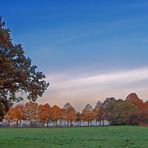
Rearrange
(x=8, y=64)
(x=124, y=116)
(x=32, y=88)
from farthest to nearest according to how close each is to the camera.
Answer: (x=124, y=116), (x=32, y=88), (x=8, y=64)

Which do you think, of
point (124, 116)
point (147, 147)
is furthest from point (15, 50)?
point (124, 116)

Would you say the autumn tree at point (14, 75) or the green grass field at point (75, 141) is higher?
the autumn tree at point (14, 75)

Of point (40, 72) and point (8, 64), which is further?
point (40, 72)

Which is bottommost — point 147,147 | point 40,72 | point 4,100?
point 147,147

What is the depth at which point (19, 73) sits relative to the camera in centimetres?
4366

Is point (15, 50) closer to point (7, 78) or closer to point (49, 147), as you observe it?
point (7, 78)

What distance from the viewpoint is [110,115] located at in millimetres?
192500

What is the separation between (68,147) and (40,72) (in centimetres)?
1259

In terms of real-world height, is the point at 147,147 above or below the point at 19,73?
below

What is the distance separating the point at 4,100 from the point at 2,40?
6.36 metres

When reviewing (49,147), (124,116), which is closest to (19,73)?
(49,147)

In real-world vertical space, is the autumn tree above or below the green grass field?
above

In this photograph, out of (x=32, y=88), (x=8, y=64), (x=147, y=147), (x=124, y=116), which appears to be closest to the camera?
(x=147, y=147)

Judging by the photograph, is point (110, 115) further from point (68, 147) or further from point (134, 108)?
point (68, 147)
